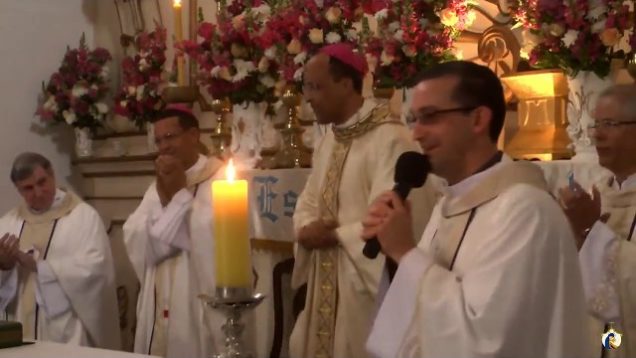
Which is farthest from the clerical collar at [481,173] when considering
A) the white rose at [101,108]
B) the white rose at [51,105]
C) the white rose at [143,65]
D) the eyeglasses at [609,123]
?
the white rose at [51,105]

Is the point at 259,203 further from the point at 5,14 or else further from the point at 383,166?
the point at 5,14

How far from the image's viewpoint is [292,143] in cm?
567

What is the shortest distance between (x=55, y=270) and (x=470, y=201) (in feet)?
12.0

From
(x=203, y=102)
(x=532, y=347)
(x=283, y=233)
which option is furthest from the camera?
(x=203, y=102)

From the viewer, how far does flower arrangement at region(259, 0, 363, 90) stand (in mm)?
5414

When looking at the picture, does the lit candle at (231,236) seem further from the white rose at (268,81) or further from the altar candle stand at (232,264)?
the white rose at (268,81)

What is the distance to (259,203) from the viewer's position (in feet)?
18.0

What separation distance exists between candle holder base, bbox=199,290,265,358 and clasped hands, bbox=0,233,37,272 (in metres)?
3.83

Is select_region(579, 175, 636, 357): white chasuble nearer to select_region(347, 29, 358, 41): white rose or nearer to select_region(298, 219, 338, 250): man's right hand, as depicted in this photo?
select_region(298, 219, 338, 250): man's right hand

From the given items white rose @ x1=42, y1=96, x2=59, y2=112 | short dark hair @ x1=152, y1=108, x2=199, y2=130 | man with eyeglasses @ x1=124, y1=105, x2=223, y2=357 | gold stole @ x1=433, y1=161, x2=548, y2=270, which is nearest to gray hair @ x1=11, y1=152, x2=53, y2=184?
man with eyeglasses @ x1=124, y1=105, x2=223, y2=357

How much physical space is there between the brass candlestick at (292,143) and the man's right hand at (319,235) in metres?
1.11

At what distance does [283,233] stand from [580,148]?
165 centimetres

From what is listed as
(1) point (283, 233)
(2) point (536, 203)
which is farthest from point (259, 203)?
(2) point (536, 203)

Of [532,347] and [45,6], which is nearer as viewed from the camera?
[532,347]
